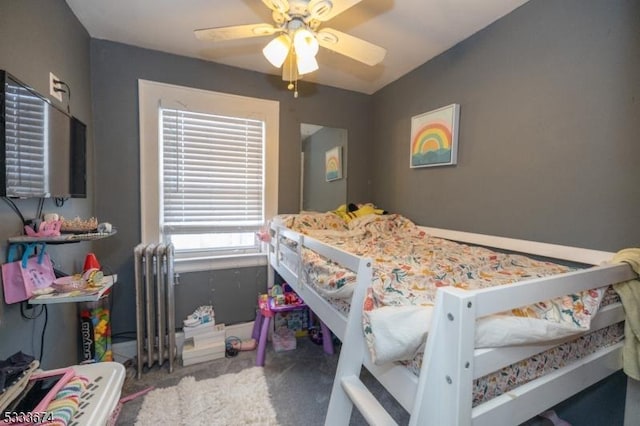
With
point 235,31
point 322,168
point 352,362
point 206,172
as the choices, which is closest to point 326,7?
point 235,31

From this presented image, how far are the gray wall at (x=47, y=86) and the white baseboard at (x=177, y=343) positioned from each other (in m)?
0.33

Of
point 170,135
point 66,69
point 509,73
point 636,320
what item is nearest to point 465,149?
point 509,73

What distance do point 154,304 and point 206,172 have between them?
3.67ft

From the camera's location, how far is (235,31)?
55.0 inches

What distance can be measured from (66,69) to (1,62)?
0.67 metres

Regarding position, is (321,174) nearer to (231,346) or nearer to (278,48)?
(278,48)

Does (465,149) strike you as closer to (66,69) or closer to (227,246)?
(227,246)

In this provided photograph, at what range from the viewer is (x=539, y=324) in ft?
2.47

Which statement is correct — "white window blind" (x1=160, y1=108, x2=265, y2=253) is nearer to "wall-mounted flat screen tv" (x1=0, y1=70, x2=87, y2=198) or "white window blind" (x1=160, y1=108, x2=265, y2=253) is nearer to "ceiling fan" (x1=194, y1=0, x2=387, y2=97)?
"wall-mounted flat screen tv" (x1=0, y1=70, x2=87, y2=198)

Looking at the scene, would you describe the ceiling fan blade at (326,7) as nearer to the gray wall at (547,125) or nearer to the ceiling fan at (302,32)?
the ceiling fan at (302,32)

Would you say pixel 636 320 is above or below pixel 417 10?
below

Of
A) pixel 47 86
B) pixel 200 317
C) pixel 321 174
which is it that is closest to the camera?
pixel 47 86

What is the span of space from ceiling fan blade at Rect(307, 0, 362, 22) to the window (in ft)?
4.40

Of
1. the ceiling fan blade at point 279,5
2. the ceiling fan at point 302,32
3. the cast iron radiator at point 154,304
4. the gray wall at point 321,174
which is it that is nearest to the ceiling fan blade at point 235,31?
the ceiling fan at point 302,32
